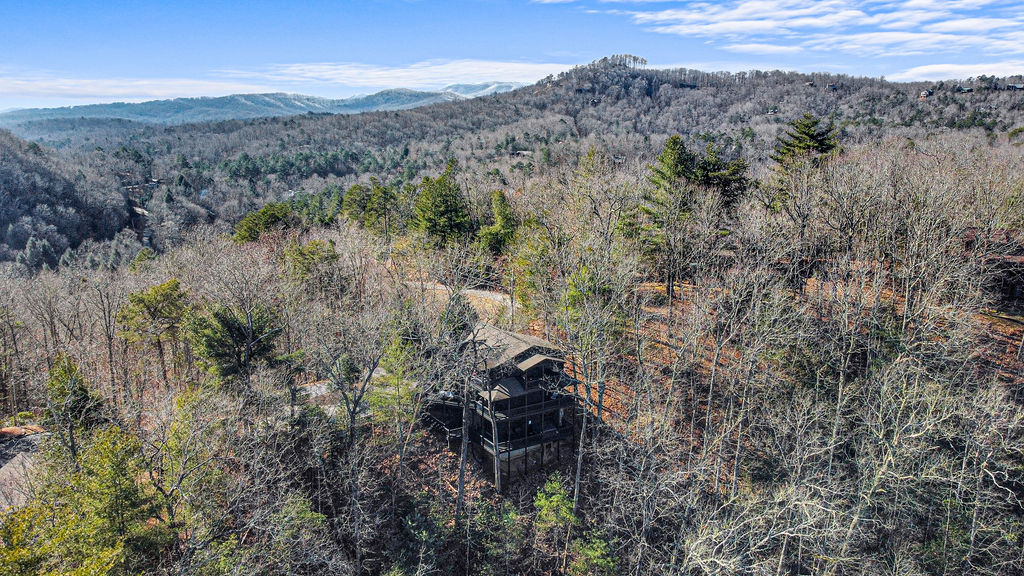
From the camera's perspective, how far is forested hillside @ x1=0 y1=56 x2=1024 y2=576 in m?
16.8

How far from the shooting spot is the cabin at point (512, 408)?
21.4m

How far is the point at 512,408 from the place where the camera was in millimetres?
21906

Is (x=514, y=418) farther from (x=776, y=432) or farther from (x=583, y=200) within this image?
(x=583, y=200)

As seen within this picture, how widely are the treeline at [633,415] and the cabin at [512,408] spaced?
0.88 metres

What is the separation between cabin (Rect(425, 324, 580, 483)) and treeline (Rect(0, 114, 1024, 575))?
882mm

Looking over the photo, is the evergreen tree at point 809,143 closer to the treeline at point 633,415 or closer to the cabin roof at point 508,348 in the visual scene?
the treeline at point 633,415

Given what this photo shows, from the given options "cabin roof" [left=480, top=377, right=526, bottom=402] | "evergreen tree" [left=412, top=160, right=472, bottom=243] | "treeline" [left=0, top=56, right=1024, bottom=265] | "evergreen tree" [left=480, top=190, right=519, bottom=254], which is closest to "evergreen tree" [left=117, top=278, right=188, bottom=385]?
"evergreen tree" [left=412, top=160, right=472, bottom=243]

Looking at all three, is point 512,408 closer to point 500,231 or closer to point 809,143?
point 500,231

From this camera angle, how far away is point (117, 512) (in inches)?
535

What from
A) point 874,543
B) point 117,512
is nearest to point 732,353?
point 874,543

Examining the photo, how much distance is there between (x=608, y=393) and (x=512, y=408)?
6.06 metres

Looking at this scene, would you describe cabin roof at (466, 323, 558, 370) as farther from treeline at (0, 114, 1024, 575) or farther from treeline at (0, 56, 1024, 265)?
treeline at (0, 56, 1024, 265)

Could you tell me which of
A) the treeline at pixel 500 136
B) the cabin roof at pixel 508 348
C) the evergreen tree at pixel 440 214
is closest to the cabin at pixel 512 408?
the cabin roof at pixel 508 348

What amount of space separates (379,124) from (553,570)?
132296 mm
